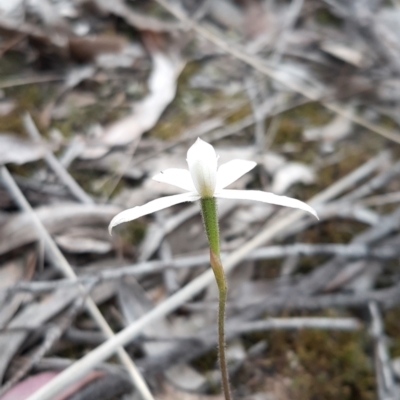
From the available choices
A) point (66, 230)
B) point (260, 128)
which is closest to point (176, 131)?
point (260, 128)

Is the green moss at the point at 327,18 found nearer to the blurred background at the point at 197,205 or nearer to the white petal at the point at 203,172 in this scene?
the blurred background at the point at 197,205

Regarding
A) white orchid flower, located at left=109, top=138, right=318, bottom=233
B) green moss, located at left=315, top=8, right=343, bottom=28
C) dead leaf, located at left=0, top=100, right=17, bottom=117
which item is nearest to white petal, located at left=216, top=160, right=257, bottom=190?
white orchid flower, located at left=109, top=138, right=318, bottom=233

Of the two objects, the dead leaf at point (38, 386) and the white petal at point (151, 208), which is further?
the dead leaf at point (38, 386)

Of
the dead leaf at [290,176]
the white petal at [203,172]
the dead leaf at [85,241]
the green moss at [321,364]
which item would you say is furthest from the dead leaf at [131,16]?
the white petal at [203,172]

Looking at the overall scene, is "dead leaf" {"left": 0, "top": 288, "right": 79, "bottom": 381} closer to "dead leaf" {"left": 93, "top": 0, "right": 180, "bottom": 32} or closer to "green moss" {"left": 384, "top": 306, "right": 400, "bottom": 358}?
"green moss" {"left": 384, "top": 306, "right": 400, "bottom": 358}

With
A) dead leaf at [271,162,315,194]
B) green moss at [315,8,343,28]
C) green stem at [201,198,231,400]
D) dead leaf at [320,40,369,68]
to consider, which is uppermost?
green stem at [201,198,231,400]

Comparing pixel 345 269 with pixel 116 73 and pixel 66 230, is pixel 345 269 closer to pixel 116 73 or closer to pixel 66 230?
pixel 66 230
